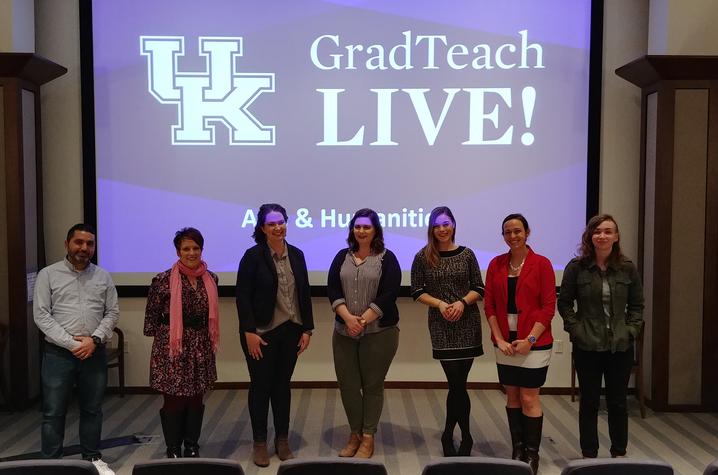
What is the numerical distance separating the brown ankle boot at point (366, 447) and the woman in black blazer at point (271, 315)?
0.43 metres

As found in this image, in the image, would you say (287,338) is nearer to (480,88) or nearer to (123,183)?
(123,183)

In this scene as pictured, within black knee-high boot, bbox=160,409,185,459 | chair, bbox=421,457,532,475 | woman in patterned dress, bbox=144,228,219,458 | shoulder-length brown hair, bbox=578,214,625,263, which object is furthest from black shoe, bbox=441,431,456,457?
chair, bbox=421,457,532,475

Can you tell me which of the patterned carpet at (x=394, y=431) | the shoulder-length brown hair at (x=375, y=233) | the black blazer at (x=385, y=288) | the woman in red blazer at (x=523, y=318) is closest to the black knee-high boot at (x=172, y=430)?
the patterned carpet at (x=394, y=431)

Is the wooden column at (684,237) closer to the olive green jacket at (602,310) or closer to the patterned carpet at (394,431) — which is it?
the patterned carpet at (394,431)

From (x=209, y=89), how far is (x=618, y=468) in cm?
410

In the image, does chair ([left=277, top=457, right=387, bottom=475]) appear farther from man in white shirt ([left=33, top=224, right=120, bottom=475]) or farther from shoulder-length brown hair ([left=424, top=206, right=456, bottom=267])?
man in white shirt ([left=33, top=224, right=120, bottom=475])

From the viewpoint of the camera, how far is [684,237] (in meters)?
4.59

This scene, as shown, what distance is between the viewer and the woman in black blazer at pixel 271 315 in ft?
11.3

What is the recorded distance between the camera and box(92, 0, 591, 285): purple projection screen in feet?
16.0

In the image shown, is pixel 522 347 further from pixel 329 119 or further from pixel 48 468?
pixel 329 119

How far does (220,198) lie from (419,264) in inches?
82.8

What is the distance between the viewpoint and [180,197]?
16.3 feet

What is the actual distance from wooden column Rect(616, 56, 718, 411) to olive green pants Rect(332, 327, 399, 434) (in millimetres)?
2330

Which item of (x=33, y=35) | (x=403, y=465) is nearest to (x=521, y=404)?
(x=403, y=465)
